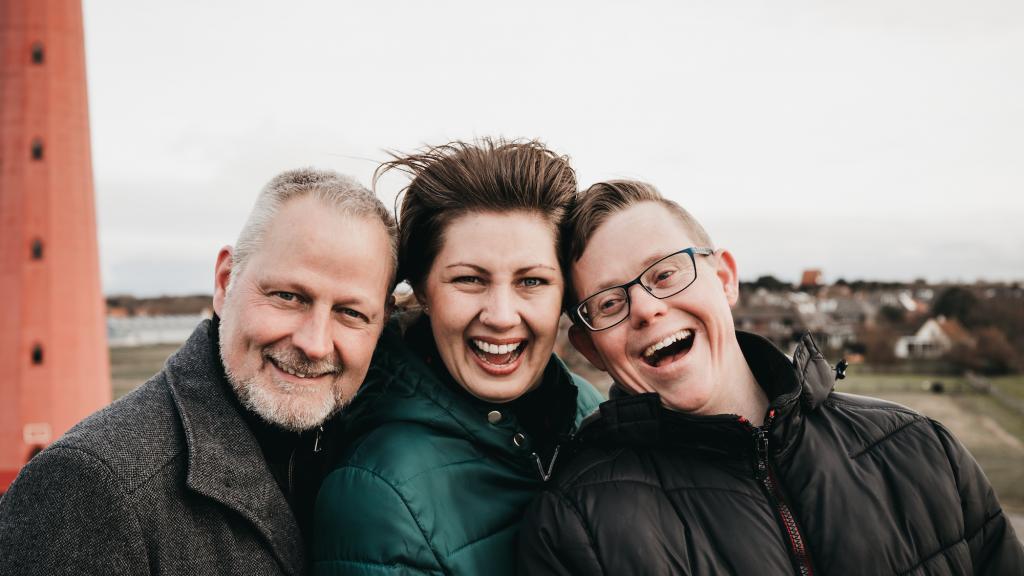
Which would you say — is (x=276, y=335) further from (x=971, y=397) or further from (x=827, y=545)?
(x=971, y=397)

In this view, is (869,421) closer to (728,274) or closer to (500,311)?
(728,274)

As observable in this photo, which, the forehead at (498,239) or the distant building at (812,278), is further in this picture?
the distant building at (812,278)

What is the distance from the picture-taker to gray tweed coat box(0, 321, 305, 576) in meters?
2.01

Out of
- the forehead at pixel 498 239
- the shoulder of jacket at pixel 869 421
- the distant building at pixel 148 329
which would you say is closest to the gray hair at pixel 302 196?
the forehead at pixel 498 239

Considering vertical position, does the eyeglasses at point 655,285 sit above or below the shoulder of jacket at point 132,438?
above

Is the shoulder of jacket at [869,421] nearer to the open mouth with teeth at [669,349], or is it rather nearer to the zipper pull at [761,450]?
the zipper pull at [761,450]

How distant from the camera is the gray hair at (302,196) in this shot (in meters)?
2.62

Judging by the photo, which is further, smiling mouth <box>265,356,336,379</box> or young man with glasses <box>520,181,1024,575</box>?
smiling mouth <box>265,356,336,379</box>

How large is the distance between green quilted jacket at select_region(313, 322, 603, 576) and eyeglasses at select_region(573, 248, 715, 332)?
0.56 metres

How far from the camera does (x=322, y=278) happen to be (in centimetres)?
251

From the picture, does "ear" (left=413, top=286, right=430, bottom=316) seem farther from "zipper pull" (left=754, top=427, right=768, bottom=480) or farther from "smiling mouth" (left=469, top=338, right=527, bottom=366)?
"zipper pull" (left=754, top=427, right=768, bottom=480)

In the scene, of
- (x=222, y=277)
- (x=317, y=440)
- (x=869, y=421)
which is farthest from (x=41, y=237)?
(x=869, y=421)

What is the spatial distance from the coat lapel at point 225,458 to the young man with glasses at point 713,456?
863mm

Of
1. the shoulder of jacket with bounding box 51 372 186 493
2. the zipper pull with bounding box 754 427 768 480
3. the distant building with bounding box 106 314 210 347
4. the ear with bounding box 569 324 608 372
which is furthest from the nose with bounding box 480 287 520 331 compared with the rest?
the distant building with bounding box 106 314 210 347
